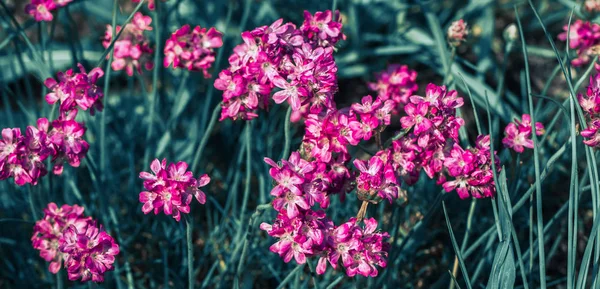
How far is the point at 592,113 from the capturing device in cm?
111

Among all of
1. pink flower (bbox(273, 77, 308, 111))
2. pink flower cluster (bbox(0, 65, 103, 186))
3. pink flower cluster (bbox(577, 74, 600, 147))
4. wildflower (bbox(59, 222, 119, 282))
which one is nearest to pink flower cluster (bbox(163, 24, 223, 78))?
pink flower cluster (bbox(0, 65, 103, 186))

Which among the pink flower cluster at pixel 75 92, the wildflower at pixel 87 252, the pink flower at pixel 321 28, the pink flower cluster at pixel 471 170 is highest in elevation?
the pink flower at pixel 321 28

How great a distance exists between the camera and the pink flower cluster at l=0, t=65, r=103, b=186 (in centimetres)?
105

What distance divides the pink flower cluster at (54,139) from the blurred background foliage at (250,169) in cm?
12

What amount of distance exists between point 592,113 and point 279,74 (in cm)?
54

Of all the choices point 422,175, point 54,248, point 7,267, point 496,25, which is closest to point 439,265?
point 422,175

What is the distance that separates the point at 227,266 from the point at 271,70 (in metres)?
0.52

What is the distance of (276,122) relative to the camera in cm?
196

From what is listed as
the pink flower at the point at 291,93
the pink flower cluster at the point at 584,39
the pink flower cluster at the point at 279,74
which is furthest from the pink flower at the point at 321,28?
the pink flower cluster at the point at 584,39

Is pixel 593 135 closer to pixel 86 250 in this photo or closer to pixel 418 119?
pixel 418 119

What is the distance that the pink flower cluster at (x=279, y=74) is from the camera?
41.4 inches

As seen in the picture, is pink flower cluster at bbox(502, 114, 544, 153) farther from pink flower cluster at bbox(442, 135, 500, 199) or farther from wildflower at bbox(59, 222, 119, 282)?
wildflower at bbox(59, 222, 119, 282)

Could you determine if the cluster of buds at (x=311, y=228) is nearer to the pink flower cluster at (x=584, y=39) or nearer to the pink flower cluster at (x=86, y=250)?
the pink flower cluster at (x=86, y=250)

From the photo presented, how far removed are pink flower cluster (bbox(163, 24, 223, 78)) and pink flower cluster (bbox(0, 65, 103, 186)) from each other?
0.63 feet
